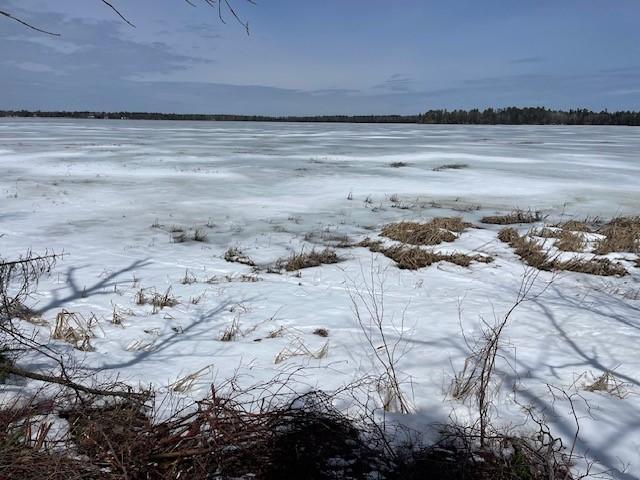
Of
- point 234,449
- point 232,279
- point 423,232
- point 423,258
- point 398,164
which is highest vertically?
point 234,449

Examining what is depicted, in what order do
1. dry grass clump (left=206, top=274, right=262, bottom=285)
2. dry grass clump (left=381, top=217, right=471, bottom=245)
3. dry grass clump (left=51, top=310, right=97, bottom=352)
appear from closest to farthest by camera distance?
1. dry grass clump (left=51, top=310, right=97, bottom=352)
2. dry grass clump (left=206, top=274, right=262, bottom=285)
3. dry grass clump (left=381, top=217, right=471, bottom=245)

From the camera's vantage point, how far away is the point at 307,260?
6.30m

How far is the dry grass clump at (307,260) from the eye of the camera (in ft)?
20.2

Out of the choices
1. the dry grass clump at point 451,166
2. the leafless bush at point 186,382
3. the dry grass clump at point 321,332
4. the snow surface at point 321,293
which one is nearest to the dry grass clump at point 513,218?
the snow surface at point 321,293

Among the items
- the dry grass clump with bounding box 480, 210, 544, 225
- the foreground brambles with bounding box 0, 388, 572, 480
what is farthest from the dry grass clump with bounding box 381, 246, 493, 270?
the foreground brambles with bounding box 0, 388, 572, 480

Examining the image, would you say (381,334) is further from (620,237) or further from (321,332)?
(620,237)

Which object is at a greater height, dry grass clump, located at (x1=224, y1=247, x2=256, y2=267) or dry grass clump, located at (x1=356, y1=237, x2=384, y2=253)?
dry grass clump, located at (x1=356, y1=237, x2=384, y2=253)

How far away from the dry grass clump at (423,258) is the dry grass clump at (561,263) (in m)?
0.60

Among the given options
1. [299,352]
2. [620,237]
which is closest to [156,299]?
[299,352]

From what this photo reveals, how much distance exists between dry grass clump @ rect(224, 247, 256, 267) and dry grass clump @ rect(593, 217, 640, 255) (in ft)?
16.8

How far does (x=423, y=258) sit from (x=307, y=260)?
1.63 meters

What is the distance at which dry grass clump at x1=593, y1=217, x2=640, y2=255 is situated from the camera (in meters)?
6.85

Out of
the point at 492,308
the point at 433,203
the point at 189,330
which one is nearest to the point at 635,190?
the point at 433,203

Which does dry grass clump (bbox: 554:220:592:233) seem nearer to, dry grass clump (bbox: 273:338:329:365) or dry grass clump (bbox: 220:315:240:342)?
dry grass clump (bbox: 273:338:329:365)
